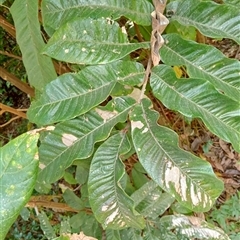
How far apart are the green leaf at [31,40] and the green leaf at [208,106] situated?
27cm

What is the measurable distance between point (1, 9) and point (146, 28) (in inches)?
36.4

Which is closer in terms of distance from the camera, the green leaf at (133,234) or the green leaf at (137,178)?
the green leaf at (133,234)

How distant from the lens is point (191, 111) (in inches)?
28.0

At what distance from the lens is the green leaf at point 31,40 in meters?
0.85

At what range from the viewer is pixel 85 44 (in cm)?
77

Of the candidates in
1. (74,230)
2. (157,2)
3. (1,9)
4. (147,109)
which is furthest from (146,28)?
(1,9)

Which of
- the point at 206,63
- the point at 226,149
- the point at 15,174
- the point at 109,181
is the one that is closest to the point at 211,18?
the point at 206,63

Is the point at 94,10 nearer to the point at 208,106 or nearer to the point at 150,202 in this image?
the point at 208,106

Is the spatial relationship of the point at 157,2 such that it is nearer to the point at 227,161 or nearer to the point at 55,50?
the point at 55,50

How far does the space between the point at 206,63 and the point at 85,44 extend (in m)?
0.21

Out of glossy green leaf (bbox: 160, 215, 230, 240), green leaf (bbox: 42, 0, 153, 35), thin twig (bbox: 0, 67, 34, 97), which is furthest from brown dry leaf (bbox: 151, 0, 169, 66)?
thin twig (bbox: 0, 67, 34, 97)

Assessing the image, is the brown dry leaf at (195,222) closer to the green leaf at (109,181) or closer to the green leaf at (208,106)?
the green leaf at (109,181)

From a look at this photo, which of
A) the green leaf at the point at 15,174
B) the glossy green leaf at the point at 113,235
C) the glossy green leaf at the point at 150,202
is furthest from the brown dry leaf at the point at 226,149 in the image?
the green leaf at the point at 15,174

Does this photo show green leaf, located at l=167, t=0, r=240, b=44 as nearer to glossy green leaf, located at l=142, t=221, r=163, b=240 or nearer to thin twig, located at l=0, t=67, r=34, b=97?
glossy green leaf, located at l=142, t=221, r=163, b=240
